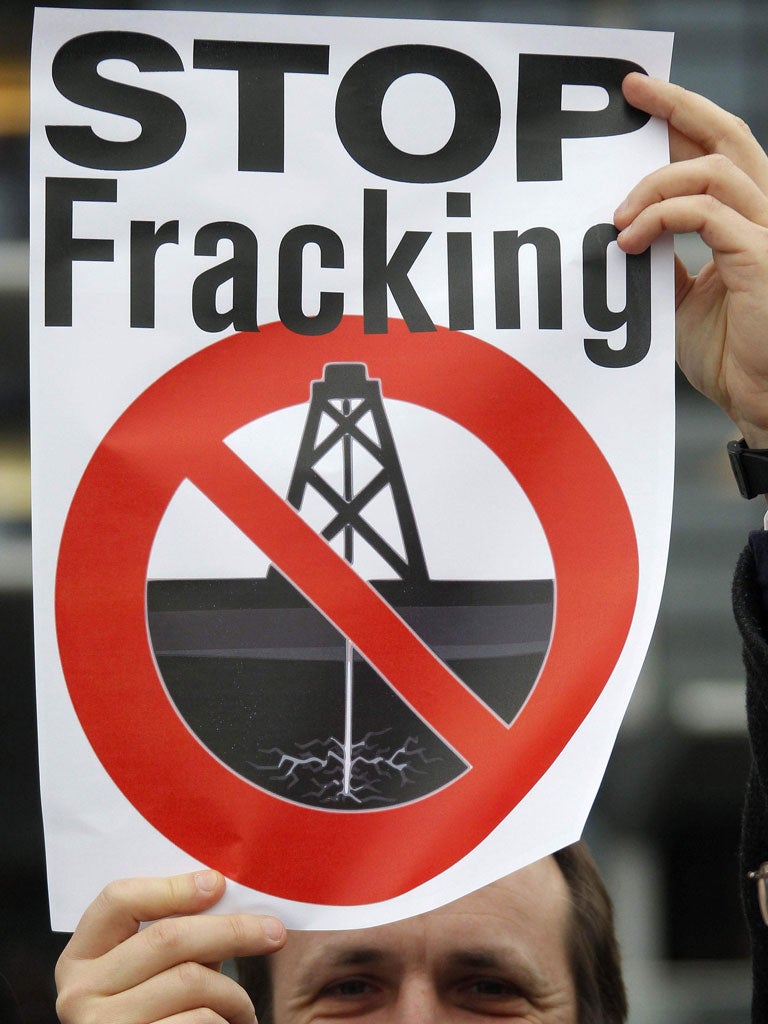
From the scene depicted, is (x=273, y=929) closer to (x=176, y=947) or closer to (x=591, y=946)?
(x=176, y=947)

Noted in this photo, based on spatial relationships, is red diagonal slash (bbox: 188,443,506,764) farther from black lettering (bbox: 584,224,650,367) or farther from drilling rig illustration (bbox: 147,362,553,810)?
black lettering (bbox: 584,224,650,367)

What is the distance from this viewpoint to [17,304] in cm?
209

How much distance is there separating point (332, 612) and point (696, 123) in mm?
456

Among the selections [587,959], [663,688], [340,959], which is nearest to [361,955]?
[340,959]

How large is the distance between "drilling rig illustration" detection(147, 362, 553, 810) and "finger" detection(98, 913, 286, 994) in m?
0.09

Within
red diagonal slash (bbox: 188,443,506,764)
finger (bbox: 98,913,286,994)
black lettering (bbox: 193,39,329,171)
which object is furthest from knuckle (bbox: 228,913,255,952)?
black lettering (bbox: 193,39,329,171)

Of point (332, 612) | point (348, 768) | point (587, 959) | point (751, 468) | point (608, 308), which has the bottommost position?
point (587, 959)

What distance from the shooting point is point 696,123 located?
2.92ft

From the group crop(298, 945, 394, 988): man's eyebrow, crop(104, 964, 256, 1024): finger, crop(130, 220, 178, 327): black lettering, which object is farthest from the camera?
crop(298, 945, 394, 988): man's eyebrow

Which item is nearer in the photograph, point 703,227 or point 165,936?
point 165,936

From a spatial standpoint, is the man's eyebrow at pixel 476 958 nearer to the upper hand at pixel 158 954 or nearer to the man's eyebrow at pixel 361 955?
the man's eyebrow at pixel 361 955

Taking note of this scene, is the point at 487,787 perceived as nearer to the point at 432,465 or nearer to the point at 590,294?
the point at 432,465

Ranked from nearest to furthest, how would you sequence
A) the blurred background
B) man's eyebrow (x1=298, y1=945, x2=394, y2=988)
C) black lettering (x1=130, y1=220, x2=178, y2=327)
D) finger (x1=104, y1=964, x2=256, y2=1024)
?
finger (x1=104, y1=964, x2=256, y2=1024) < black lettering (x1=130, y1=220, x2=178, y2=327) < man's eyebrow (x1=298, y1=945, x2=394, y2=988) < the blurred background

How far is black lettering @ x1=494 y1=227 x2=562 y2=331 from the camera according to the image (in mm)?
872
